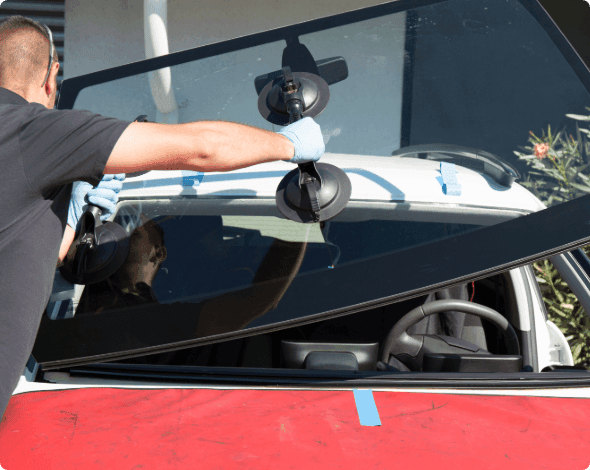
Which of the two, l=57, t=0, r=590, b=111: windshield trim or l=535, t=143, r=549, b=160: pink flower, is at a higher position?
l=57, t=0, r=590, b=111: windshield trim

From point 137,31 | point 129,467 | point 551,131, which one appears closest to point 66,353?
point 129,467

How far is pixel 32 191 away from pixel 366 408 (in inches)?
32.9

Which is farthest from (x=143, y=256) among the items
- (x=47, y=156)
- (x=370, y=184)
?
(x=370, y=184)

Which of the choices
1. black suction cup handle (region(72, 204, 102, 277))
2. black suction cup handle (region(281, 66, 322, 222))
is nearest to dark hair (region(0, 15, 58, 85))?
black suction cup handle (region(72, 204, 102, 277))

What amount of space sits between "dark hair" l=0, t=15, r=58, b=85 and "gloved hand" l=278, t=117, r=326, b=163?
60cm

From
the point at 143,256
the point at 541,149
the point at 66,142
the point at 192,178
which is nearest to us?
the point at 66,142

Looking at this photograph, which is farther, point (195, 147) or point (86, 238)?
point (86, 238)

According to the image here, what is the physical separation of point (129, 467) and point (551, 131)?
116 cm

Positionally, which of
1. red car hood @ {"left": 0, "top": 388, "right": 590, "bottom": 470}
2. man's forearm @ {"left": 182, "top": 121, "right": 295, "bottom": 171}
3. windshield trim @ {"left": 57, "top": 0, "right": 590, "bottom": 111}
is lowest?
red car hood @ {"left": 0, "top": 388, "right": 590, "bottom": 470}

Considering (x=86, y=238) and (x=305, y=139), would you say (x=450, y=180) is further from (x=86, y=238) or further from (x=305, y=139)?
(x=86, y=238)

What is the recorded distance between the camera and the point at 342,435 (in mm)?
1091

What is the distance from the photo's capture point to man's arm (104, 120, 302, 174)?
1.09 metres

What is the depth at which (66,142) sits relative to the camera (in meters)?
1.09

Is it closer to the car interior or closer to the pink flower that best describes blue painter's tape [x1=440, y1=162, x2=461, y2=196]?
the pink flower
